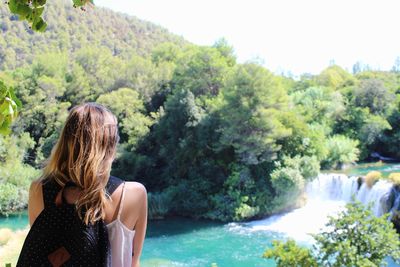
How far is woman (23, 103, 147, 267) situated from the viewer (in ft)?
5.20

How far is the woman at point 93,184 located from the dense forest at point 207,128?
1583 cm

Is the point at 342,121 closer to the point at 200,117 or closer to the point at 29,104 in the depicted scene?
the point at 200,117

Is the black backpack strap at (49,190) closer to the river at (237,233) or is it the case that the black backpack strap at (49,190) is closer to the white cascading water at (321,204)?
the river at (237,233)

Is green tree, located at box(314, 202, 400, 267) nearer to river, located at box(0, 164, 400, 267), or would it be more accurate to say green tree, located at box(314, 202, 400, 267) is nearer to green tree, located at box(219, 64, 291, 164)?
river, located at box(0, 164, 400, 267)

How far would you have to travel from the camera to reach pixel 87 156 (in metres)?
1.60

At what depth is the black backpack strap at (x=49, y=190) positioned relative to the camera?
5.24ft

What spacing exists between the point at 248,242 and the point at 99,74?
1720 cm

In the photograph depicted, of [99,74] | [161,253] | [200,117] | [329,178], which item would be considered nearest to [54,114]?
[99,74]

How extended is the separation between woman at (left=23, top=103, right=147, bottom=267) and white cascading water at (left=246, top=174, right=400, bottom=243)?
13385 millimetres

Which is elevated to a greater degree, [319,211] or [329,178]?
[329,178]

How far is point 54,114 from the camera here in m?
24.4

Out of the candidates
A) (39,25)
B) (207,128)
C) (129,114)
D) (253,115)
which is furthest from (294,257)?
(129,114)

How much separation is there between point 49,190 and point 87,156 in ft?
0.60

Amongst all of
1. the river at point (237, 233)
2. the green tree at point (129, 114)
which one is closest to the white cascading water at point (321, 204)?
the river at point (237, 233)
